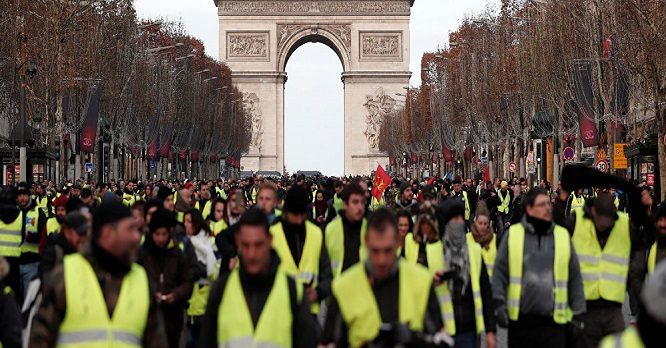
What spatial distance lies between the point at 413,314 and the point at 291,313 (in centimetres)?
65

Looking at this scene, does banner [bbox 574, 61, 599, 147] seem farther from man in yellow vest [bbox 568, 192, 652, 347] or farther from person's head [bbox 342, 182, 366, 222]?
person's head [bbox 342, 182, 366, 222]

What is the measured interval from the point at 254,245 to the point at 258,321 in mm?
367

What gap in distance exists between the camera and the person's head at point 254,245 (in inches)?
295

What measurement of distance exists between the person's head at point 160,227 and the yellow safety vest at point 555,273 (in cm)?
232

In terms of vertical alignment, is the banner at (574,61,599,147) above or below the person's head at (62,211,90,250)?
above

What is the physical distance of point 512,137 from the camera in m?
67.8

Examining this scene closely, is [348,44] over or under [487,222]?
over

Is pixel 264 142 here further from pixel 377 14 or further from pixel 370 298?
pixel 370 298

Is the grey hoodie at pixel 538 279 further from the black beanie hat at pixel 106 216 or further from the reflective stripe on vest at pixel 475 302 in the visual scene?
the black beanie hat at pixel 106 216

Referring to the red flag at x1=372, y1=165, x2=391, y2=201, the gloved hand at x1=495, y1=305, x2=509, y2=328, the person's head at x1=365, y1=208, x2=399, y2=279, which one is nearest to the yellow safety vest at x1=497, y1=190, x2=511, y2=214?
the red flag at x1=372, y1=165, x2=391, y2=201

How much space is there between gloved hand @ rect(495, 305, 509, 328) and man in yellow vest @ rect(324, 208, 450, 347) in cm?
273

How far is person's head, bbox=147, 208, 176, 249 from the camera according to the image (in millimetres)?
10797

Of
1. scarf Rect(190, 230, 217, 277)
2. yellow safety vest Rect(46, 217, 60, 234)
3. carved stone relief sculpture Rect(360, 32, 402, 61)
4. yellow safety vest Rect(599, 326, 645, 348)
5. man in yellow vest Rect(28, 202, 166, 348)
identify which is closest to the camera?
yellow safety vest Rect(599, 326, 645, 348)

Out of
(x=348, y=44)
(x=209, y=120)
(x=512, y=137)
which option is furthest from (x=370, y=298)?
(x=348, y=44)
